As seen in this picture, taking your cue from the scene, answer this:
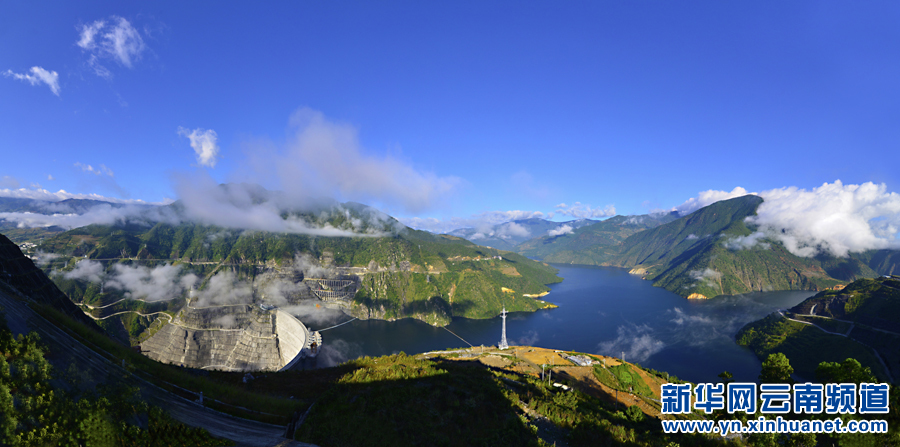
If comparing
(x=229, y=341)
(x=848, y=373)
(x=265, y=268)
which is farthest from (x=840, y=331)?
(x=265, y=268)

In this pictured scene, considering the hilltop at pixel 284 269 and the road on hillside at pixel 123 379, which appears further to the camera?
the hilltop at pixel 284 269

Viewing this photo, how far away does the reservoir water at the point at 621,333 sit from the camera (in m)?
93.5

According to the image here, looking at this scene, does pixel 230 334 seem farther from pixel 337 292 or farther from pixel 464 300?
pixel 464 300

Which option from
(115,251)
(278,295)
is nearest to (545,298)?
(278,295)

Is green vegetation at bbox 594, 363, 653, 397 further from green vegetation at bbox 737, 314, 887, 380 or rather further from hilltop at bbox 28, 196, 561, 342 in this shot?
hilltop at bbox 28, 196, 561, 342

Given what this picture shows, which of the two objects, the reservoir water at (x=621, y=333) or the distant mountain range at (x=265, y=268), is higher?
the distant mountain range at (x=265, y=268)

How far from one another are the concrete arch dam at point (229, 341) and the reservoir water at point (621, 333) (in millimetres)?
11805

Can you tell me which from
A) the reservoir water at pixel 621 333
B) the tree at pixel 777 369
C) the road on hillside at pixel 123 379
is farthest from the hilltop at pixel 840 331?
the road on hillside at pixel 123 379

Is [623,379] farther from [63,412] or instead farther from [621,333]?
[621,333]

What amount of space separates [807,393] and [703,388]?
569cm

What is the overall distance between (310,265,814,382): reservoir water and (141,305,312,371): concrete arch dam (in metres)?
11.8

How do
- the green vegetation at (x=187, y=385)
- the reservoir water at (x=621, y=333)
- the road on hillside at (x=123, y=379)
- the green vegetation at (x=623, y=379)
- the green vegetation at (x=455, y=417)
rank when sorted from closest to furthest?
the road on hillside at (x=123, y=379) < the green vegetation at (x=455, y=417) < the green vegetation at (x=187, y=385) < the green vegetation at (x=623, y=379) < the reservoir water at (x=621, y=333)

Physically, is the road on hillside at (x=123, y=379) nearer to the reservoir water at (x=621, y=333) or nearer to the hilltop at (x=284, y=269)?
the reservoir water at (x=621, y=333)

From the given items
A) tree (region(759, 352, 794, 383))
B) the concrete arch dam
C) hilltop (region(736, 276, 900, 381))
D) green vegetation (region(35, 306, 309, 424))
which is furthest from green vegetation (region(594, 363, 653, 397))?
the concrete arch dam
